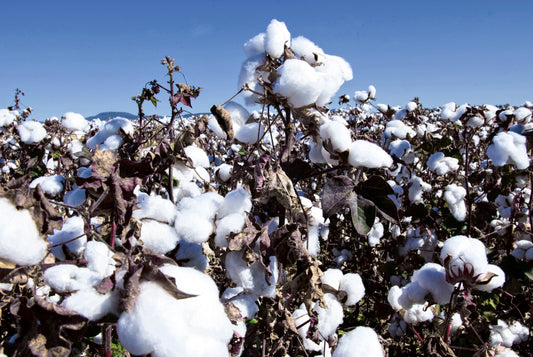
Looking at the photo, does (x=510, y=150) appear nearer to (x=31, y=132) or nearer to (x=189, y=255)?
(x=189, y=255)

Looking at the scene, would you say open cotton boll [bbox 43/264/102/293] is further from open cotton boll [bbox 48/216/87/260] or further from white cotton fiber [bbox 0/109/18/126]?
white cotton fiber [bbox 0/109/18/126]

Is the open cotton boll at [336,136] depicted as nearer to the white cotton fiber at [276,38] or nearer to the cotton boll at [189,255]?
the white cotton fiber at [276,38]

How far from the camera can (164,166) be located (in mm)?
1426

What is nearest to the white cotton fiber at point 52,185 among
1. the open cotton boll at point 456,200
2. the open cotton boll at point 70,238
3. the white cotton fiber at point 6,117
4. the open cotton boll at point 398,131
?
the open cotton boll at point 70,238

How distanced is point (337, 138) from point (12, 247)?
31.2 inches

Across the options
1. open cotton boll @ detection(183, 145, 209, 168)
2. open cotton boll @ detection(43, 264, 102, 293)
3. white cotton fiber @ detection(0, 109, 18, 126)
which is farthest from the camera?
white cotton fiber @ detection(0, 109, 18, 126)

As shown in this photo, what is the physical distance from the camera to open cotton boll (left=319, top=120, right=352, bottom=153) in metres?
1.05

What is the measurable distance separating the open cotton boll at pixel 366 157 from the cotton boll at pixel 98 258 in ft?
2.25

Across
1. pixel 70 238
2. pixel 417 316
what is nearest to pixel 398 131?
pixel 417 316

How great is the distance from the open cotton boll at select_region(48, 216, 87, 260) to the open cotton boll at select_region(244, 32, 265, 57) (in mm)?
725

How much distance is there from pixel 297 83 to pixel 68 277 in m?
0.73

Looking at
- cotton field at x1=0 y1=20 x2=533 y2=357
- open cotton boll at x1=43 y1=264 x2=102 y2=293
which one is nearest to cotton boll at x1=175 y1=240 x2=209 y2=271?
cotton field at x1=0 y1=20 x2=533 y2=357

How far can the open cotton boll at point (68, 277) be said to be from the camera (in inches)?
32.7

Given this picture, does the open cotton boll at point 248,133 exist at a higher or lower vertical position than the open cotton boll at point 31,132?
lower
